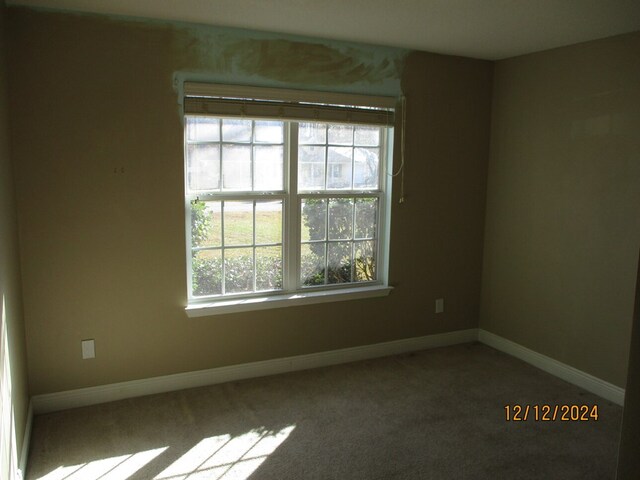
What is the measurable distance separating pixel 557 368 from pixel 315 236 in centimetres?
194

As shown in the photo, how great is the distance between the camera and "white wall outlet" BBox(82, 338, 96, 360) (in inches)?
125

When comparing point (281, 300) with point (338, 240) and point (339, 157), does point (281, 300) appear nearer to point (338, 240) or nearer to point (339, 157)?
point (338, 240)

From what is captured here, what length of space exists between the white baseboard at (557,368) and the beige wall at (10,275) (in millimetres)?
3310

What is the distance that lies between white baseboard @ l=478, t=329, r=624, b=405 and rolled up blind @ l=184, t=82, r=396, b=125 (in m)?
1.94

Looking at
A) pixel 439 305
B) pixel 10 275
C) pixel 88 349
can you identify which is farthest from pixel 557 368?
pixel 10 275

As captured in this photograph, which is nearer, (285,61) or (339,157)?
(285,61)

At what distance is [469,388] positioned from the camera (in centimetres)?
355

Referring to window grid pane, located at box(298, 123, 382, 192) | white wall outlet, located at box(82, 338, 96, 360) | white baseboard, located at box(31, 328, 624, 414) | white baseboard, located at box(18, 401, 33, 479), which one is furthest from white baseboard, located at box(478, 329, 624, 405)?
white baseboard, located at box(18, 401, 33, 479)

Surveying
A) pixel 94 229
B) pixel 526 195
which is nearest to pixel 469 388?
pixel 526 195

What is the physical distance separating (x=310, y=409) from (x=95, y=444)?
3.93ft

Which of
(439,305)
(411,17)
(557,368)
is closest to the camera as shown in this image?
(411,17)

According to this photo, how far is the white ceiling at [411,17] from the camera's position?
270cm

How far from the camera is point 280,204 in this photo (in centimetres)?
366
